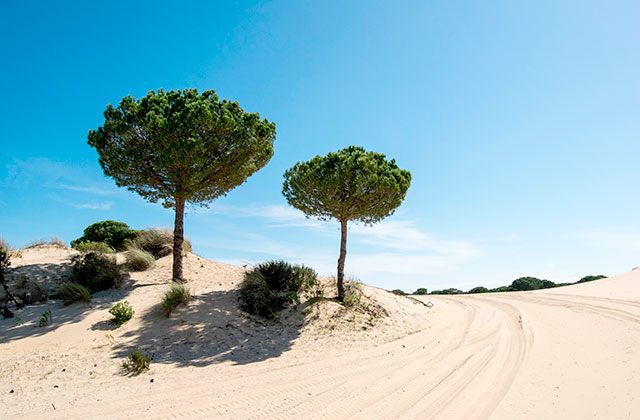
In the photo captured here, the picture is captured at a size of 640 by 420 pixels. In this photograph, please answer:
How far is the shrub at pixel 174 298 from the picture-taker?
12.0 m

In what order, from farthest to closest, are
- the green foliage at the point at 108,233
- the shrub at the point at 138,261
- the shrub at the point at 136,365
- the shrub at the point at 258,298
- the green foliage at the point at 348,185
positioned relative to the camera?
1. the green foliage at the point at 108,233
2. the shrub at the point at 138,261
3. the green foliage at the point at 348,185
4. the shrub at the point at 258,298
5. the shrub at the point at 136,365

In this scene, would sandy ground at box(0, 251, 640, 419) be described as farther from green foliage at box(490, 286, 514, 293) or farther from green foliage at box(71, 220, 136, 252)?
green foliage at box(490, 286, 514, 293)

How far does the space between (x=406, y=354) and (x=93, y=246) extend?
1629cm

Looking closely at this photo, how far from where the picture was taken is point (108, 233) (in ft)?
82.1

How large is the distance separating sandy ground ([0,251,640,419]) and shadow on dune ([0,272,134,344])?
72 millimetres

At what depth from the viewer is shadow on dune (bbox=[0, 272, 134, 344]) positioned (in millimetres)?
11016

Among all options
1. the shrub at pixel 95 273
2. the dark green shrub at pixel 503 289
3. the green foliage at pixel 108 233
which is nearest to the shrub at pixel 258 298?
the shrub at pixel 95 273

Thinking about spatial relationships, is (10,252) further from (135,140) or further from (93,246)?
(135,140)

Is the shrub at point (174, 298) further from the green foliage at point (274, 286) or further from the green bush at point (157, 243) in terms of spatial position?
the green bush at point (157, 243)

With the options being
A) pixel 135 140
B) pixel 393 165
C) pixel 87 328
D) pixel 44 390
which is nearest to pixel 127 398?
pixel 44 390

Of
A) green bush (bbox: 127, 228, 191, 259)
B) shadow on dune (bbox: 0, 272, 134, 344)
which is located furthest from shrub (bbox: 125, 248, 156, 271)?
shadow on dune (bbox: 0, 272, 134, 344)

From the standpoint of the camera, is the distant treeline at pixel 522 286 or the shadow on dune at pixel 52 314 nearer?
the shadow on dune at pixel 52 314

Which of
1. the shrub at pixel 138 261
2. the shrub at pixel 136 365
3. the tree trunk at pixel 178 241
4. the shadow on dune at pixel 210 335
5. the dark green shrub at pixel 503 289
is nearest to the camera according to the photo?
the shrub at pixel 136 365

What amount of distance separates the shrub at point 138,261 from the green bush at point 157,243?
1181 millimetres
